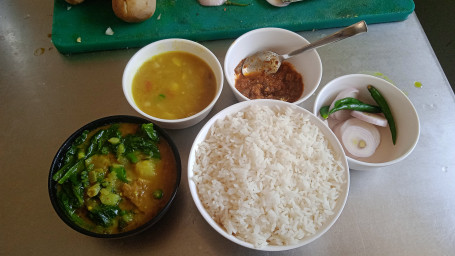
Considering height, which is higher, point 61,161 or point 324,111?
point 61,161

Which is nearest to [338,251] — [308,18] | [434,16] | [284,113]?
[284,113]

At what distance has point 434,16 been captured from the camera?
287cm

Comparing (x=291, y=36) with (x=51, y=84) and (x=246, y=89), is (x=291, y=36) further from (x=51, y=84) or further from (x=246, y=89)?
(x=51, y=84)

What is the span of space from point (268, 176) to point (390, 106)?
3.04ft

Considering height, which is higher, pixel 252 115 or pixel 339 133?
pixel 252 115

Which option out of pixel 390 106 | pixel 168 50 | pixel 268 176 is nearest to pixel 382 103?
pixel 390 106

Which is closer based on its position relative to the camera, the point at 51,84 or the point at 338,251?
the point at 338,251

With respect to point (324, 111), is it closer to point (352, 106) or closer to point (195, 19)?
point (352, 106)

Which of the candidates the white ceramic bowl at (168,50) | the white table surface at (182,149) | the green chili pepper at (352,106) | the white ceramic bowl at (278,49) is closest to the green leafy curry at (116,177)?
the white ceramic bowl at (168,50)

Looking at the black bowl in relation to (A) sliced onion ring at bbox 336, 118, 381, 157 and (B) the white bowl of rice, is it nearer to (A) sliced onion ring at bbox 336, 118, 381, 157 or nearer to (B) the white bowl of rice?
(B) the white bowl of rice

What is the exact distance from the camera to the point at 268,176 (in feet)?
4.80

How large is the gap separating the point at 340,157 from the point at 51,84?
193cm

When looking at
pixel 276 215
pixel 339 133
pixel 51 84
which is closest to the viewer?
pixel 276 215

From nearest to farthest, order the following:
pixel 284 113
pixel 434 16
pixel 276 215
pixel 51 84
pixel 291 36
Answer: pixel 276 215 → pixel 284 113 → pixel 291 36 → pixel 51 84 → pixel 434 16
